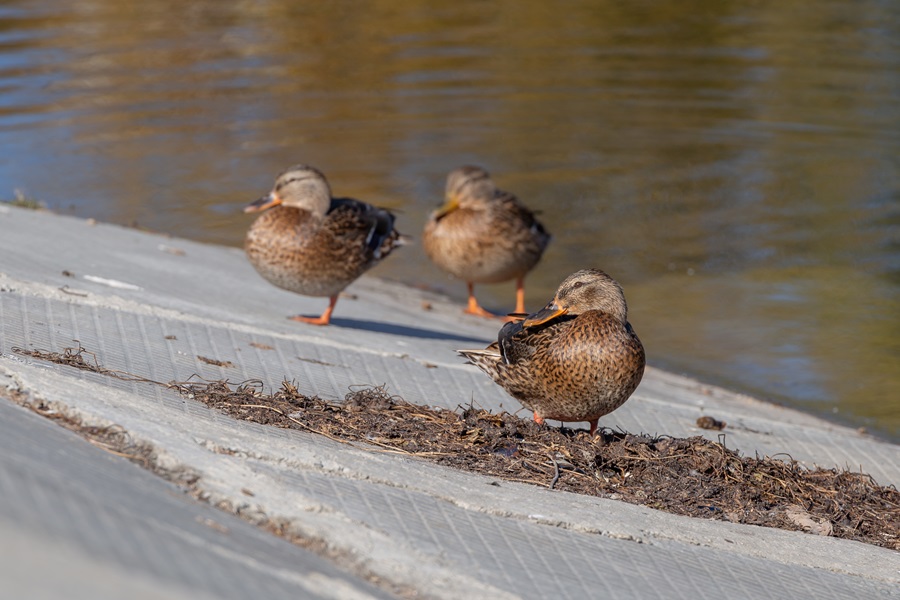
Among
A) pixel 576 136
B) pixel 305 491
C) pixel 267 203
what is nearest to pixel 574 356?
pixel 305 491

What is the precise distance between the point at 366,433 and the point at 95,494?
1.76 m

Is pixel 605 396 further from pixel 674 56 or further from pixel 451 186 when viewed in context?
pixel 674 56

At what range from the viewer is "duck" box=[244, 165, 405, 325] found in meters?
7.39

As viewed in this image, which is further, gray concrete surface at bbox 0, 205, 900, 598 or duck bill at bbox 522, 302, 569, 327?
duck bill at bbox 522, 302, 569, 327

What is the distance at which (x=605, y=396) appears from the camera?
483 centimetres

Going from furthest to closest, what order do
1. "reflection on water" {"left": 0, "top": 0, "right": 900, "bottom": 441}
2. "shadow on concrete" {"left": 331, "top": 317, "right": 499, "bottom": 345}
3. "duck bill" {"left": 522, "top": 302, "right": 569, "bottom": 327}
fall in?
"reflection on water" {"left": 0, "top": 0, "right": 900, "bottom": 441}, "shadow on concrete" {"left": 331, "top": 317, "right": 499, "bottom": 345}, "duck bill" {"left": 522, "top": 302, "right": 569, "bottom": 327}

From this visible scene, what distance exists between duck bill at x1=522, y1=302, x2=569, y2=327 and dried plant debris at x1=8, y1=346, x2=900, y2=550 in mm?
473

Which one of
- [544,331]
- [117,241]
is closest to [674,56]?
[117,241]

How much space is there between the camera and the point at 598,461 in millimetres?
4500

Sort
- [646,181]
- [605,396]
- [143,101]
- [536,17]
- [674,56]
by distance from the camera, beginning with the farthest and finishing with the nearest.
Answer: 1. [536,17]
2. [674,56]
3. [143,101]
4. [646,181]
5. [605,396]

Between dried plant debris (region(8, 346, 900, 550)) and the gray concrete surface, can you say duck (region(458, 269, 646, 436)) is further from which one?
the gray concrete surface

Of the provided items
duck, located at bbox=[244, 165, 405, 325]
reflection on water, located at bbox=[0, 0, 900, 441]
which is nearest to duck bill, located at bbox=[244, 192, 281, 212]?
duck, located at bbox=[244, 165, 405, 325]

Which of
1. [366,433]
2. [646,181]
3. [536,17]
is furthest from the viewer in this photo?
[536,17]

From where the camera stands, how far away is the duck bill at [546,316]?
513 cm
